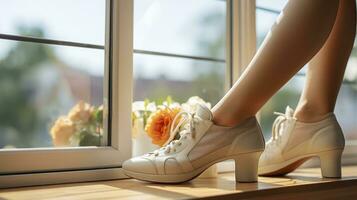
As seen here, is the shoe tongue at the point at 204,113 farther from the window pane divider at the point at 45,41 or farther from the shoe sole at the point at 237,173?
the window pane divider at the point at 45,41

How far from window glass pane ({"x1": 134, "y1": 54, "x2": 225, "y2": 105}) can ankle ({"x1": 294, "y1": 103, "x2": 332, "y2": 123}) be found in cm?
32

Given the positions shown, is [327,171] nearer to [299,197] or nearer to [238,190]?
[299,197]

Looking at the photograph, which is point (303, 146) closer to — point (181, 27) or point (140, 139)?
point (140, 139)

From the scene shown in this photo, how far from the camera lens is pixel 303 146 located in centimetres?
92

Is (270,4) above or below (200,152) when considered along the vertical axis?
above

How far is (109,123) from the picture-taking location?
978 millimetres

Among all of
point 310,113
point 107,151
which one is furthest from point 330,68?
point 107,151

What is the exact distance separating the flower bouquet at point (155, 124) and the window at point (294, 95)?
1.16ft

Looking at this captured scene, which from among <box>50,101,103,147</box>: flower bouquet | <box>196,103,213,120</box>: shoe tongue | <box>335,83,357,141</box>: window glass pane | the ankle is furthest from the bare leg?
<box>335,83,357,141</box>: window glass pane

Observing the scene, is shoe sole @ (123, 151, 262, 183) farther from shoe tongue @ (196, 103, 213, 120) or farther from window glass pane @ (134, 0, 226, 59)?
window glass pane @ (134, 0, 226, 59)

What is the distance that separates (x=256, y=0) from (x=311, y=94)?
1.54 feet

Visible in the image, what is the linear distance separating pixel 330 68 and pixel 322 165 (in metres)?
0.23

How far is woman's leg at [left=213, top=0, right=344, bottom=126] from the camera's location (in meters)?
0.76

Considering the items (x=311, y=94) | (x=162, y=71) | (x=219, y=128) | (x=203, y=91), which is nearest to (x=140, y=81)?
(x=162, y=71)
